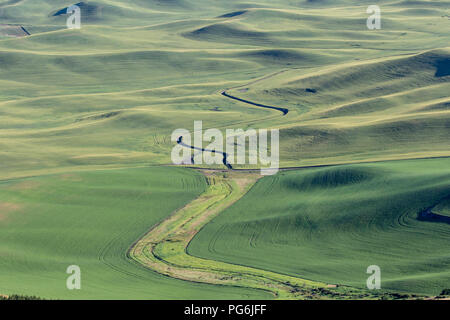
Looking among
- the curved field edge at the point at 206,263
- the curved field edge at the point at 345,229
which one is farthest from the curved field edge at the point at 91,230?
the curved field edge at the point at 345,229

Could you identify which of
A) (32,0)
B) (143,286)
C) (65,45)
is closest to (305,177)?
(143,286)

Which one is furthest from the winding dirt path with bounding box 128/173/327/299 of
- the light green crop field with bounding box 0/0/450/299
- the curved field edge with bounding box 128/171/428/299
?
the light green crop field with bounding box 0/0/450/299

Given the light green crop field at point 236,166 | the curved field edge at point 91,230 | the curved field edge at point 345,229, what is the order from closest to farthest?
1. the curved field edge at point 91,230
2. the curved field edge at point 345,229
3. the light green crop field at point 236,166

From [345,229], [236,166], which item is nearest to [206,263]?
[345,229]

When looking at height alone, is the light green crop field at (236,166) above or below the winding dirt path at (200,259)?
above

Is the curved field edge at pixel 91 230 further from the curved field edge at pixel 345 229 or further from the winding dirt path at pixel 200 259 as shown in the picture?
the curved field edge at pixel 345 229

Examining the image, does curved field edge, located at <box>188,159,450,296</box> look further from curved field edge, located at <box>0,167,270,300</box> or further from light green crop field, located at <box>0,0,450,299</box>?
curved field edge, located at <box>0,167,270,300</box>
